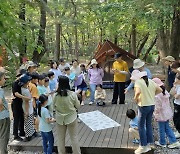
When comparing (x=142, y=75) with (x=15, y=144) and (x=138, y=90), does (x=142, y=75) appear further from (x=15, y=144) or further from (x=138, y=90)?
(x=15, y=144)

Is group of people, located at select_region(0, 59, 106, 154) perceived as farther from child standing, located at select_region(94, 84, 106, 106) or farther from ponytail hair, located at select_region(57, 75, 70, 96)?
child standing, located at select_region(94, 84, 106, 106)

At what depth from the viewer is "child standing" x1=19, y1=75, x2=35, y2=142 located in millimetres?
4402

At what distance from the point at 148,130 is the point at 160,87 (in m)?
0.70

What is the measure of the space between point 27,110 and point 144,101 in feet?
6.59

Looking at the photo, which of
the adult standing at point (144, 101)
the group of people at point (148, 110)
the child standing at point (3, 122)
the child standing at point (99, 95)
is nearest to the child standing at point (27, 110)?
the child standing at point (3, 122)

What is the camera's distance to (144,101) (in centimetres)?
389

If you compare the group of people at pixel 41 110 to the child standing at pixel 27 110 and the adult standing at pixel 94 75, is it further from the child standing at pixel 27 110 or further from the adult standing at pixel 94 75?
the adult standing at pixel 94 75

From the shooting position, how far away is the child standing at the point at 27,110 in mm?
4402

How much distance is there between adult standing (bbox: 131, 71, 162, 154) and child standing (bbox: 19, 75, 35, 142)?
179cm

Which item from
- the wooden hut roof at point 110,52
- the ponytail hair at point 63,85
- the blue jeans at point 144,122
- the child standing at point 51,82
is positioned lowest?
the blue jeans at point 144,122

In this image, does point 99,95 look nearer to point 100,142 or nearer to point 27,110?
point 100,142

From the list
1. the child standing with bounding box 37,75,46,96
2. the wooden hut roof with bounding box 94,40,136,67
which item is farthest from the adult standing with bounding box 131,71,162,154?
the wooden hut roof with bounding box 94,40,136,67

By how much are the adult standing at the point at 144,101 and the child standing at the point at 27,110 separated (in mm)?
1787

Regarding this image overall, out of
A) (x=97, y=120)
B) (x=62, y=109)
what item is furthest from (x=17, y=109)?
(x=97, y=120)
